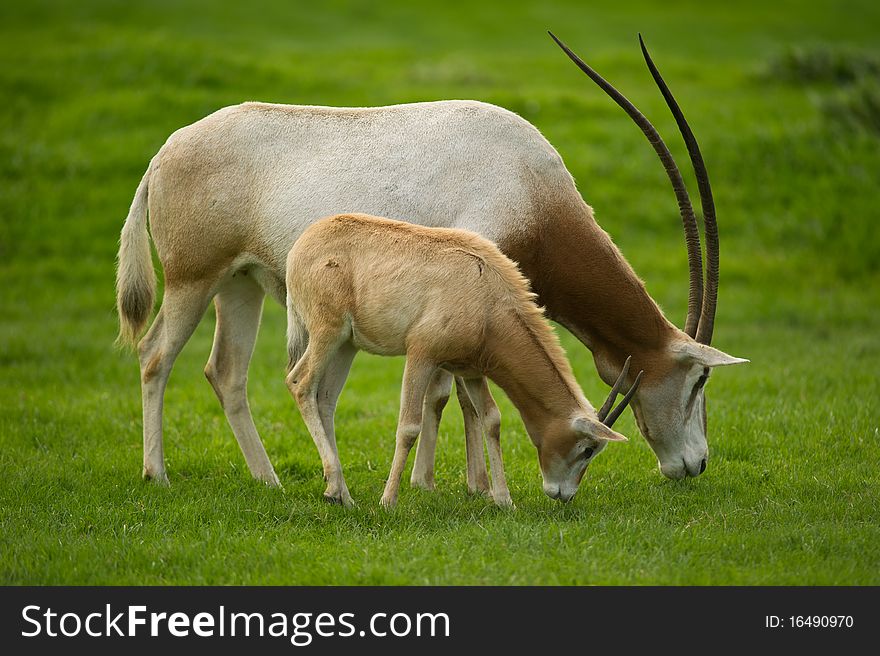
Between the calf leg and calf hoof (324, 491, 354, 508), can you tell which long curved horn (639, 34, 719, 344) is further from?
calf hoof (324, 491, 354, 508)

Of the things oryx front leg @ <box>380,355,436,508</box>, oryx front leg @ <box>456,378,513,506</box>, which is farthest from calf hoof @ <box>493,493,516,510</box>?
oryx front leg @ <box>380,355,436,508</box>

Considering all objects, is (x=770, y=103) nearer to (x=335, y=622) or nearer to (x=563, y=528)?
(x=563, y=528)

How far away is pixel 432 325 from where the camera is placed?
6.57 m

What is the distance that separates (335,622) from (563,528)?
5.27 ft

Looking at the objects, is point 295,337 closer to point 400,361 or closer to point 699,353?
point 699,353

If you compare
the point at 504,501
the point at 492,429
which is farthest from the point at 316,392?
the point at 504,501

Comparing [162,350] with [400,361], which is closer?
[162,350]

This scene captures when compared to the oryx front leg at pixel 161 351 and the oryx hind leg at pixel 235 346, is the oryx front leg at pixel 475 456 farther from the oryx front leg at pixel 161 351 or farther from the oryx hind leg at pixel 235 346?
the oryx front leg at pixel 161 351

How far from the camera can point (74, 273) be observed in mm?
15617

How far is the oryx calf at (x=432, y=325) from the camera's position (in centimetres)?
658

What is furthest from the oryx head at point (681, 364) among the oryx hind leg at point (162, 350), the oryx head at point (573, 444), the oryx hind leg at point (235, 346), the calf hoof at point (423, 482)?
the oryx hind leg at point (162, 350)

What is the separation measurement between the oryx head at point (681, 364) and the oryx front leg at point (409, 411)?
147 centimetres

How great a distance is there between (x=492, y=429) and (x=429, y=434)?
32.0 inches

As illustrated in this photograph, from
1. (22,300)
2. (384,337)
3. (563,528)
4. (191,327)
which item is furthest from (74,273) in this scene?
(563,528)
